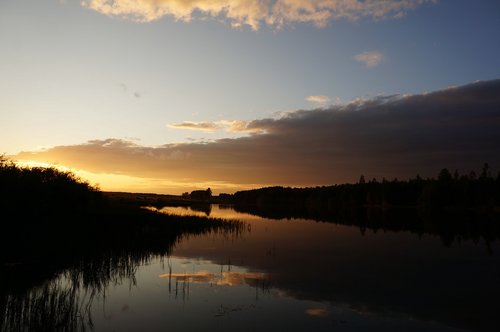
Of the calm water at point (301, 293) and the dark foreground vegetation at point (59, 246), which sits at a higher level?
the dark foreground vegetation at point (59, 246)

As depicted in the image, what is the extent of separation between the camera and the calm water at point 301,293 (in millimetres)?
14508

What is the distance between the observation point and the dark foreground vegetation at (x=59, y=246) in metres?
13.1

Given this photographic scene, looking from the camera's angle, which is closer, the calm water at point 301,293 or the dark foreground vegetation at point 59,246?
the dark foreground vegetation at point 59,246

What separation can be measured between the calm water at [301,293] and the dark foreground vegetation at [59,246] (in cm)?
109

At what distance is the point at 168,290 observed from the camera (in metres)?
18.7

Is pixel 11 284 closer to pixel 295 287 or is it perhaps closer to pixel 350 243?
pixel 295 287

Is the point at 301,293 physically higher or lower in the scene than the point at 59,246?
lower

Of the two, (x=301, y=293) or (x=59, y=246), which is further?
(x=59, y=246)

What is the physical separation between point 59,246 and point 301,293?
57.7 ft

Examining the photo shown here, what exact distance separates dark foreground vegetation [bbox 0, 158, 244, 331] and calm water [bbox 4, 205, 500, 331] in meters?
1.09

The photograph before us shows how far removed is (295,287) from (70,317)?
1073 centimetres

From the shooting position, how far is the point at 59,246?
2738cm

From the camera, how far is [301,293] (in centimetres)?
1875

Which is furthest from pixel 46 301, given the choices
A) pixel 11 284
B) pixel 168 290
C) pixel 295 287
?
pixel 295 287
